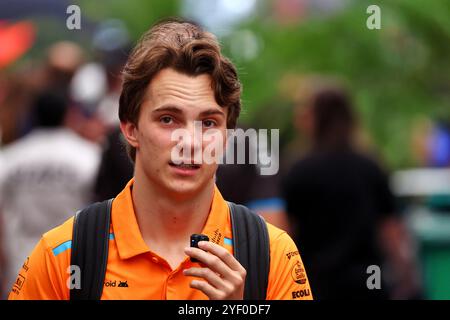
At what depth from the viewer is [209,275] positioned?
319 centimetres

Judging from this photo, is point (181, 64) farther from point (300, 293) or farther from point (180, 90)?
point (300, 293)

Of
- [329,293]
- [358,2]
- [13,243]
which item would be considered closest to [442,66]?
[358,2]

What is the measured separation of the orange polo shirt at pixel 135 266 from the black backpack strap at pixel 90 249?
3 centimetres

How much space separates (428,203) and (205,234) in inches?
397

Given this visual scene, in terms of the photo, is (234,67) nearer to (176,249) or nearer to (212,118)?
(212,118)

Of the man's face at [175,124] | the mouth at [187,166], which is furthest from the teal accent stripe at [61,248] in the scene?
the mouth at [187,166]

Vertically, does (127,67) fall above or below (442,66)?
below

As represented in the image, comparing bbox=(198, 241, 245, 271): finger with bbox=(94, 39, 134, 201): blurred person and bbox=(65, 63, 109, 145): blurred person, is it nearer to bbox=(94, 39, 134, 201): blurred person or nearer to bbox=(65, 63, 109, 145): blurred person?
bbox=(94, 39, 134, 201): blurred person

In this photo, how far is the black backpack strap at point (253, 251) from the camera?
3381 millimetres

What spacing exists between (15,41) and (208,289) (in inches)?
339

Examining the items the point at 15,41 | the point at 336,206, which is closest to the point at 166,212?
the point at 336,206

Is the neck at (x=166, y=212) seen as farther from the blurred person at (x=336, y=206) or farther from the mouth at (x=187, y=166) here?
the blurred person at (x=336, y=206)

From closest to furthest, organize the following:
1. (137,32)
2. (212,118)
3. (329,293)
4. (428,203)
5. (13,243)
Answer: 1. (212,118)
2. (13,243)
3. (329,293)
4. (137,32)
5. (428,203)
